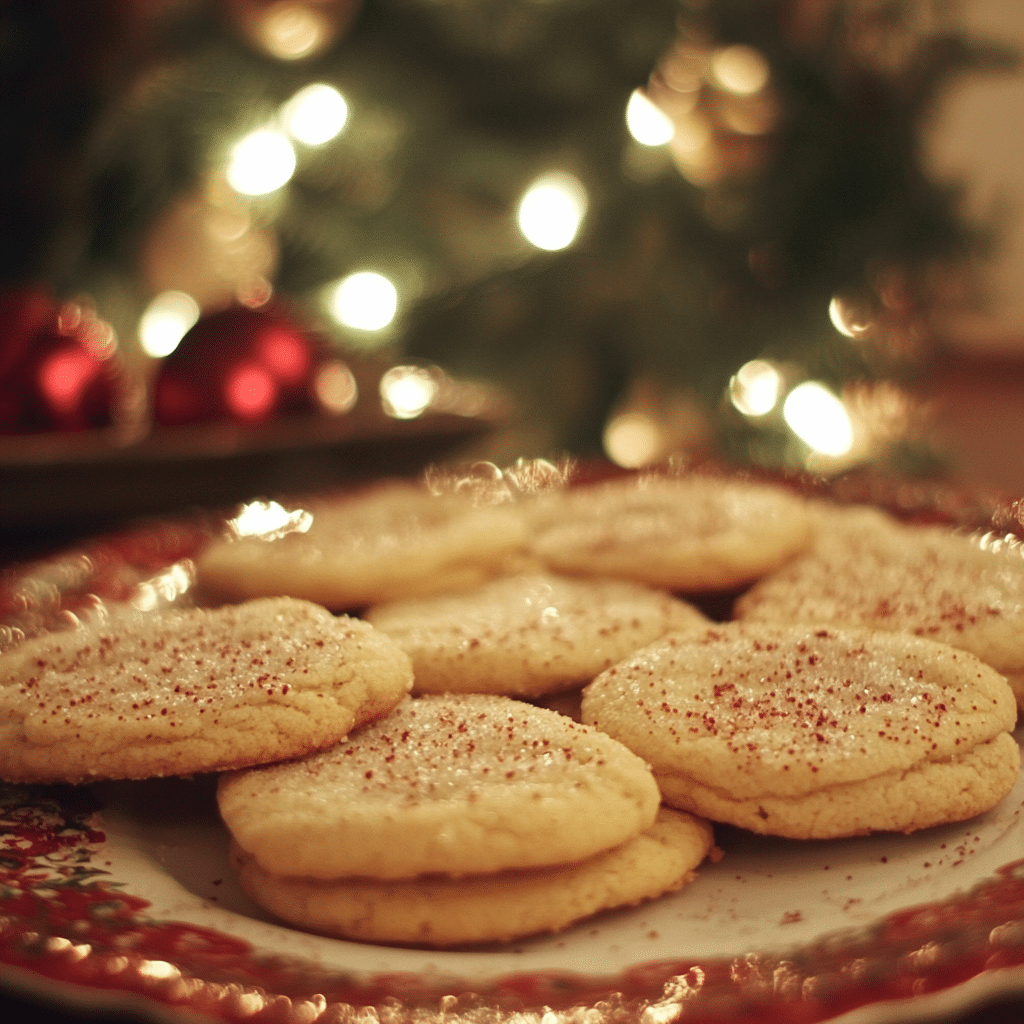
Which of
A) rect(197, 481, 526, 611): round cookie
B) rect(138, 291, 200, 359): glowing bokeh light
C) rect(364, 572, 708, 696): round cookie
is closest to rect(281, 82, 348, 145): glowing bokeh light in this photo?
Answer: rect(138, 291, 200, 359): glowing bokeh light

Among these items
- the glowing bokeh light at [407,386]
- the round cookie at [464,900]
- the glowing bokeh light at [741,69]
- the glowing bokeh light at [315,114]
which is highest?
the glowing bokeh light at [741,69]

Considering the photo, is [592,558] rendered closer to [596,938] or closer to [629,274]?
[596,938]

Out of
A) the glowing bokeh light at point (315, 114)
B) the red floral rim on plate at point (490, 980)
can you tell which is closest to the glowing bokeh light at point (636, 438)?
the glowing bokeh light at point (315, 114)

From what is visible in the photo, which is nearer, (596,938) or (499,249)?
(596,938)

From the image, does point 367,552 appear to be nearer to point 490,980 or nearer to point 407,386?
point 490,980

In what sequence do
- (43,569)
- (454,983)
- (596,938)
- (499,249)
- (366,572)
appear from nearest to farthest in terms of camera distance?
(454,983) < (596,938) < (366,572) < (43,569) < (499,249)

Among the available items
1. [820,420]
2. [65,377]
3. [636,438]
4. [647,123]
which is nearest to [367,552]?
[65,377]

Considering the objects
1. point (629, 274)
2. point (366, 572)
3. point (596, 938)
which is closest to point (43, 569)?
point (366, 572)

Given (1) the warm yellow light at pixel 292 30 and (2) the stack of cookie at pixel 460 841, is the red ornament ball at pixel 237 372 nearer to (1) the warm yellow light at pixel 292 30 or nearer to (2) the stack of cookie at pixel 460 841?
(1) the warm yellow light at pixel 292 30
